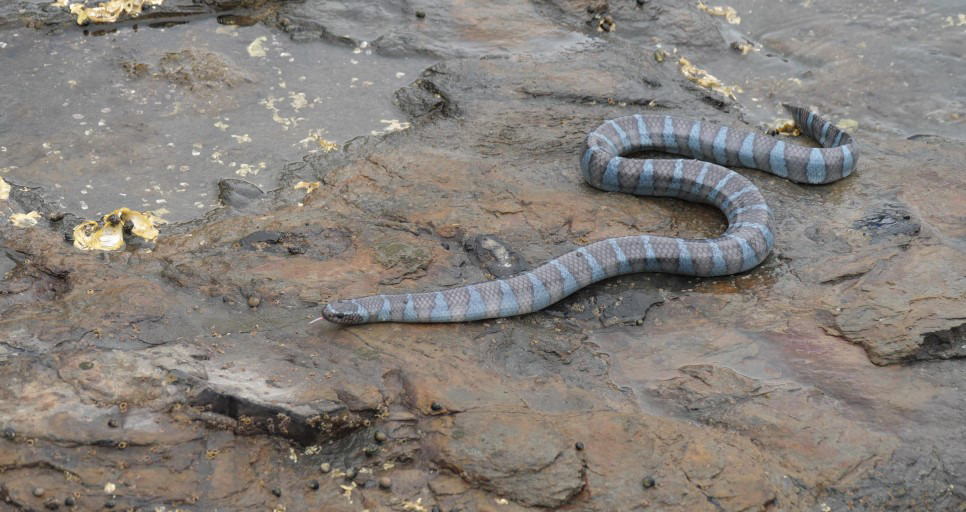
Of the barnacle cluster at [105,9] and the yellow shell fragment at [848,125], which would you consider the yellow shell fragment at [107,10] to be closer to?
the barnacle cluster at [105,9]

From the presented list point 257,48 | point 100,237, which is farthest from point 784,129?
point 100,237

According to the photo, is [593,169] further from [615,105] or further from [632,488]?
[632,488]

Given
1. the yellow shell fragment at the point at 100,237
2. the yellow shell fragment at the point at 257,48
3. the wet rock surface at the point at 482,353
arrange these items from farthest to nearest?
the yellow shell fragment at the point at 257,48 < the yellow shell fragment at the point at 100,237 < the wet rock surface at the point at 482,353

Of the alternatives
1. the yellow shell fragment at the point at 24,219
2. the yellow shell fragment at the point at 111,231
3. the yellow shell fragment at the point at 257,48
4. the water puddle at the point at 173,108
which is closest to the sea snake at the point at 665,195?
the yellow shell fragment at the point at 111,231

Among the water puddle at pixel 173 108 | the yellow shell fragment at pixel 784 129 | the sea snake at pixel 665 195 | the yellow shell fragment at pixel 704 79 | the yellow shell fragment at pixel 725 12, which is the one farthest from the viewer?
the yellow shell fragment at pixel 725 12

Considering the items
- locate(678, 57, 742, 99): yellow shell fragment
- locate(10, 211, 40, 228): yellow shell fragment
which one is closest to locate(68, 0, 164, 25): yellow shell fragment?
locate(10, 211, 40, 228): yellow shell fragment

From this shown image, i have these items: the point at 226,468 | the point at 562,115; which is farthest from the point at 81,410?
the point at 562,115
